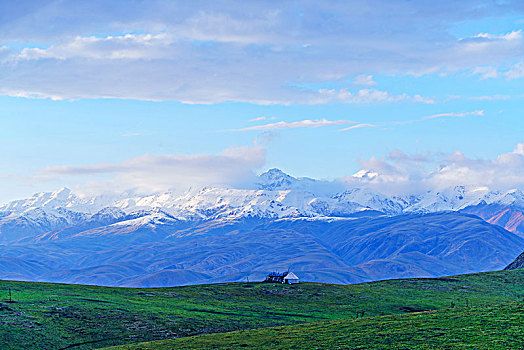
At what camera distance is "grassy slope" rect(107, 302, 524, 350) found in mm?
77562

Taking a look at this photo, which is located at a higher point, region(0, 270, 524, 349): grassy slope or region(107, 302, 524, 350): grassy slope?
region(0, 270, 524, 349): grassy slope

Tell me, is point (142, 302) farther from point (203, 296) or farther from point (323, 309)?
point (323, 309)

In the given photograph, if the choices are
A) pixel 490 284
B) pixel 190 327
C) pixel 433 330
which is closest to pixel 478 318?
pixel 433 330

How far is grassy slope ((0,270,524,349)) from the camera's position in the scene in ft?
376

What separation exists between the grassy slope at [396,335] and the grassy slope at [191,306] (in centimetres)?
1917

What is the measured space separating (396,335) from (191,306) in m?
76.2

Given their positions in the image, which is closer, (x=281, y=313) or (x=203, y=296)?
(x=281, y=313)

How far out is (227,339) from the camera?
98500 mm

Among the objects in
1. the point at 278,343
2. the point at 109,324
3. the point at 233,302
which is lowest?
the point at 278,343

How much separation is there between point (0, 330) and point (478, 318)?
74324 millimetres

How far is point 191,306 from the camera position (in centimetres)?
15388

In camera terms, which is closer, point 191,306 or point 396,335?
point 396,335

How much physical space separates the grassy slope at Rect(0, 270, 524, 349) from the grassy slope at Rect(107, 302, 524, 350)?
1917 centimetres

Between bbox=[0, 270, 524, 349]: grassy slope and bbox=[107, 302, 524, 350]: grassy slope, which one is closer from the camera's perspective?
bbox=[107, 302, 524, 350]: grassy slope
